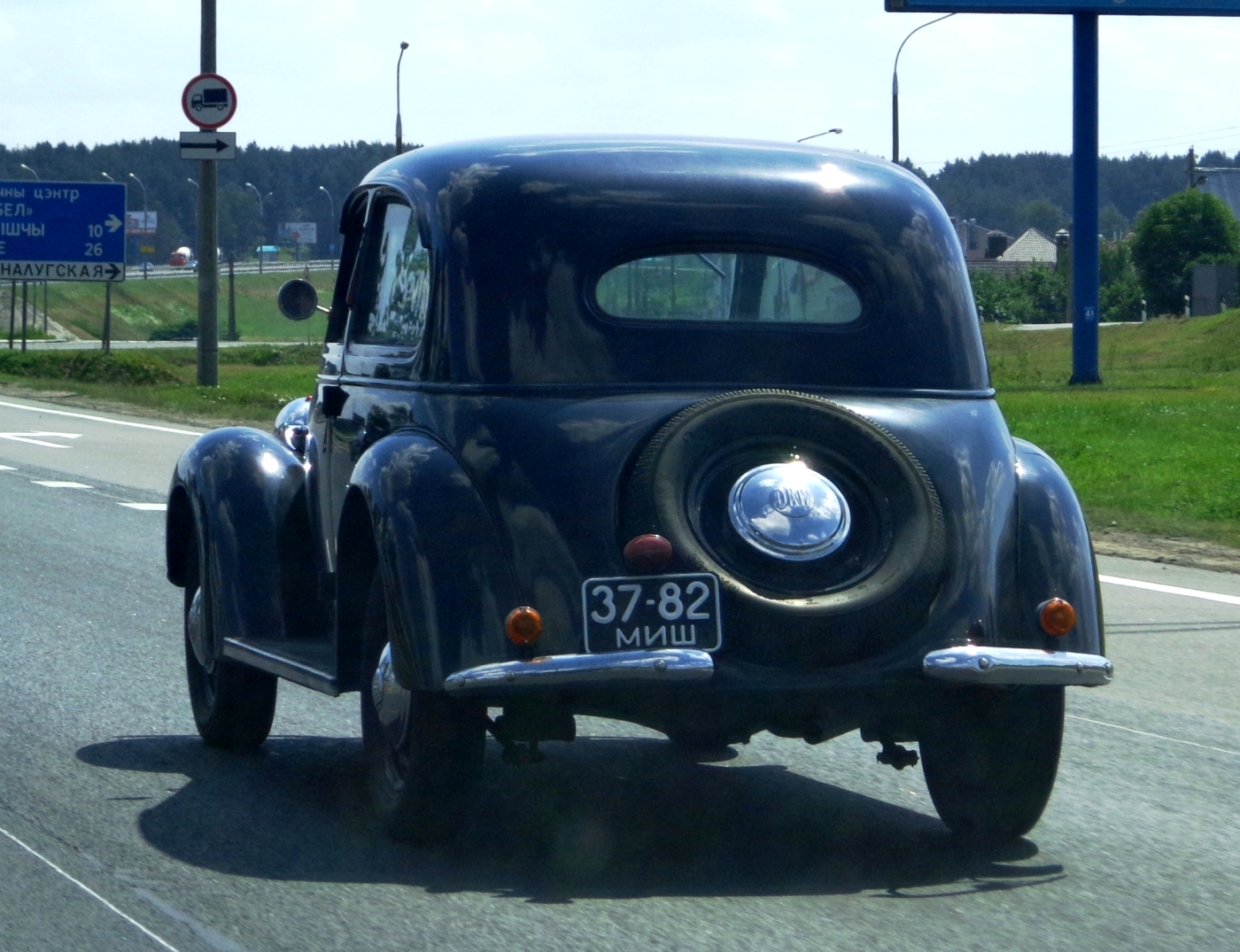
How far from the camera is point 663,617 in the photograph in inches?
178

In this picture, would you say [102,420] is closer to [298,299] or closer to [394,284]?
[298,299]

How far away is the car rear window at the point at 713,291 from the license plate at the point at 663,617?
2.77 ft

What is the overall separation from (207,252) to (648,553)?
26.3m

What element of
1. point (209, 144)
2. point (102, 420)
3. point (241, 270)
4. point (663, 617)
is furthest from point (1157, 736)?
point (241, 270)

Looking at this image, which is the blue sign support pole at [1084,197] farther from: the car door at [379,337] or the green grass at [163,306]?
the green grass at [163,306]

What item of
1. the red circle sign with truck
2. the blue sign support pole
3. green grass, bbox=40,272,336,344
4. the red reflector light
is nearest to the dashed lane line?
the red reflector light

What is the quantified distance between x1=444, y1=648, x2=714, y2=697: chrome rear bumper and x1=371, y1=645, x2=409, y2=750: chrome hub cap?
1.42ft

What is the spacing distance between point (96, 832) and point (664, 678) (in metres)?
1.74

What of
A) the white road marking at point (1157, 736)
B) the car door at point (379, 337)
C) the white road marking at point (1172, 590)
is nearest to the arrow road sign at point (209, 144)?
the white road marking at point (1172, 590)

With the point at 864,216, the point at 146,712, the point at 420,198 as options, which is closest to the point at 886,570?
the point at 864,216

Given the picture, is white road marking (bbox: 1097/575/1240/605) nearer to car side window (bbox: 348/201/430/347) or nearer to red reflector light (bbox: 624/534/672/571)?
car side window (bbox: 348/201/430/347)

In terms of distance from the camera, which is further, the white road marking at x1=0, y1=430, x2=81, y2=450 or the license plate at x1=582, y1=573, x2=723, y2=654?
the white road marking at x1=0, y1=430, x2=81, y2=450

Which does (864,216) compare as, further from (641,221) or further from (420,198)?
(420,198)

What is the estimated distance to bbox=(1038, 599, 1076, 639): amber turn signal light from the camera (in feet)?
15.5
